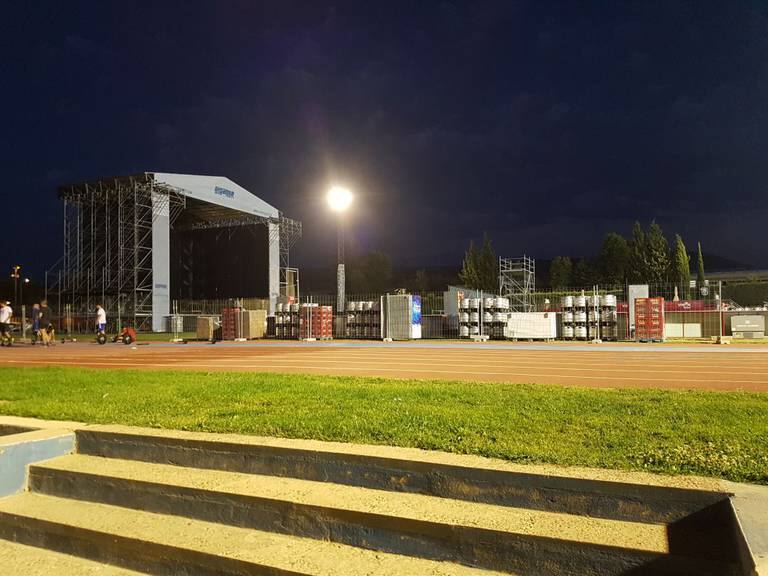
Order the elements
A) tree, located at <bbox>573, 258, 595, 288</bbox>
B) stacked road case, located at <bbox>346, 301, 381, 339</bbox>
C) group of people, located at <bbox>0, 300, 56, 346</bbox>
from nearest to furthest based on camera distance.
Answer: group of people, located at <bbox>0, 300, 56, 346</bbox>
stacked road case, located at <bbox>346, 301, 381, 339</bbox>
tree, located at <bbox>573, 258, 595, 288</bbox>

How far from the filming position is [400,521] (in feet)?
12.0

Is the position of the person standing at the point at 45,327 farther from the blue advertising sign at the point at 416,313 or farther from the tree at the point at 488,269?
the tree at the point at 488,269

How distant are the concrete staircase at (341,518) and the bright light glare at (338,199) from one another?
22.2m

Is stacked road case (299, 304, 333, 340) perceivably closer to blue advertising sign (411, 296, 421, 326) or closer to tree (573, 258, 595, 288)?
blue advertising sign (411, 296, 421, 326)

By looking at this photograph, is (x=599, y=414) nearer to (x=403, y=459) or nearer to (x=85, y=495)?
(x=403, y=459)

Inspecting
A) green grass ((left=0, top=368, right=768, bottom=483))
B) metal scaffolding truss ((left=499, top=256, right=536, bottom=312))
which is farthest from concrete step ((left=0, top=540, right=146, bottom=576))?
metal scaffolding truss ((left=499, top=256, right=536, bottom=312))

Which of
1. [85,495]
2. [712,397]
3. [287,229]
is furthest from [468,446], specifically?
[287,229]

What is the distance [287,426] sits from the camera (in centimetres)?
536

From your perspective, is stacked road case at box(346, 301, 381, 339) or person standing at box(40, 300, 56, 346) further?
stacked road case at box(346, 301, 381, 339)

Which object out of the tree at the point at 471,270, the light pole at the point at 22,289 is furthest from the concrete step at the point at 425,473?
the light pole at the point at 22,289

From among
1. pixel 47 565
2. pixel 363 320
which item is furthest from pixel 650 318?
pixel 47 565

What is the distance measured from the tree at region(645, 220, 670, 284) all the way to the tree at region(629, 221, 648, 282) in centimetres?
36

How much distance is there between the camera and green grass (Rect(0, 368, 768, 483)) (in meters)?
4.27

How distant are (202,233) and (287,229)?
30.7ft
